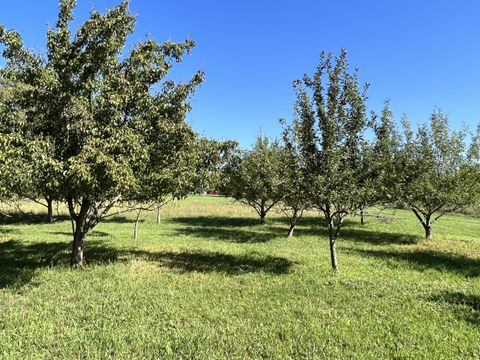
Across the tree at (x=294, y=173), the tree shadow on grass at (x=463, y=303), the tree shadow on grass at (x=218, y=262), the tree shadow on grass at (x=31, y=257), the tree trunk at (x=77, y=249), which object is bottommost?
the tree shadow on grass at (x=463, y=303)

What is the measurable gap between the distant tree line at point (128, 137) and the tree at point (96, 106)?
3 centimetres

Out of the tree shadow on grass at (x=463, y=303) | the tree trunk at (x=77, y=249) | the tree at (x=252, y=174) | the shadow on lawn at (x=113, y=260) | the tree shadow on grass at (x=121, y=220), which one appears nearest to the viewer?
the tree shadow on grass at (x=463, y=303)

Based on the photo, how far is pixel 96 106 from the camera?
1052 cm

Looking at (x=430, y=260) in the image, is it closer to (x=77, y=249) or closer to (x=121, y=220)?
(x=77, y=249)

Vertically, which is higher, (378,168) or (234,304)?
(378,168)

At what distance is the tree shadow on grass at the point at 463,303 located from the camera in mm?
8359

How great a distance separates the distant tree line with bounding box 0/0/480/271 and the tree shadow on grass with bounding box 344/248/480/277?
13.9 feet

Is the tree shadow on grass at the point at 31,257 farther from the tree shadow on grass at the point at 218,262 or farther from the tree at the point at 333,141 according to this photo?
the tree at the point at 333,141

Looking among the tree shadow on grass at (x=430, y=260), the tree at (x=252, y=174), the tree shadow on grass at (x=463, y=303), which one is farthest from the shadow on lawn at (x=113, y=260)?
the tree at (x=252, y=174)

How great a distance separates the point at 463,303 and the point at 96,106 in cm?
1129

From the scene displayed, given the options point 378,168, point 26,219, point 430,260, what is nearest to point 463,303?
point 378,168

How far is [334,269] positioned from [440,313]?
4495mm

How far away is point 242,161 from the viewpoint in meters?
30.4

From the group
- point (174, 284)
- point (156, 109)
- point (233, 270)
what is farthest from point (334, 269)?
point (156, 109)
